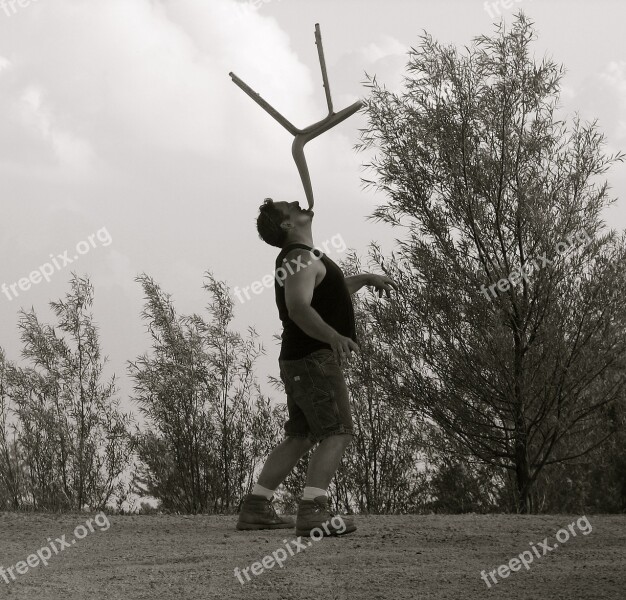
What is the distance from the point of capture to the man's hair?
627 centimetres

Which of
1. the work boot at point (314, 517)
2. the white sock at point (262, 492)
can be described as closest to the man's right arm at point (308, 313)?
the work boot at point (314, 517)

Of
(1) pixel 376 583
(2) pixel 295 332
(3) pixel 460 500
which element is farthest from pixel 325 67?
(3) pixel 460 500

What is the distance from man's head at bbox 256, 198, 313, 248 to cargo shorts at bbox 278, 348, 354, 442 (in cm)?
85

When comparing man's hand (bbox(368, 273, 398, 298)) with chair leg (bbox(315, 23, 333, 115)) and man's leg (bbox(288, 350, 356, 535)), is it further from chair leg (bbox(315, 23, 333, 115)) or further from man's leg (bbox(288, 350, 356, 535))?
chair leg (bbox(315, 23, 333, 115))

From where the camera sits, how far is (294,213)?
629 cm

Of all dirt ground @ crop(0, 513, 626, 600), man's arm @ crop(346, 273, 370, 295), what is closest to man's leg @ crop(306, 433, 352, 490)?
dirt ground @ crop(0, 513, 626, 600)

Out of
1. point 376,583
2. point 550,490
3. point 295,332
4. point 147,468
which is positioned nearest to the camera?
point 376,583

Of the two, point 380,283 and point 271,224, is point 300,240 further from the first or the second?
point 380,283

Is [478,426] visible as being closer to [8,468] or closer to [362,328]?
[362,328]

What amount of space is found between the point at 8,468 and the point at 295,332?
5.97 m

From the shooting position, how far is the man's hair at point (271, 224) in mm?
6270

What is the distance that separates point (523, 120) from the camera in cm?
1100

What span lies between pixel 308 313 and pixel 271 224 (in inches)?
34.6

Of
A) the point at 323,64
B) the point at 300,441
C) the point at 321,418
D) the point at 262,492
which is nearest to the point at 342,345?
the point at 321,418
